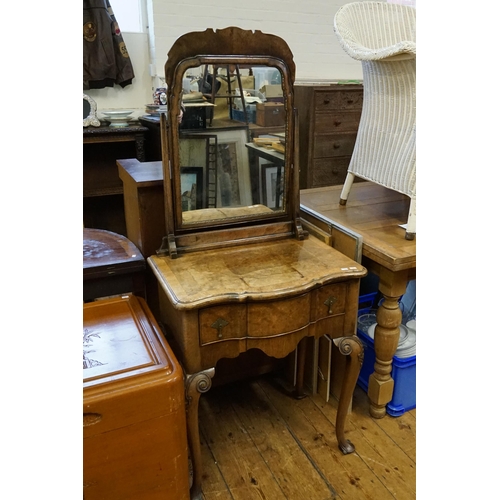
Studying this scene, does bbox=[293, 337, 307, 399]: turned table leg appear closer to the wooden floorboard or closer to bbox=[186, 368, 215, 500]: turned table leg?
the wooden floorboard

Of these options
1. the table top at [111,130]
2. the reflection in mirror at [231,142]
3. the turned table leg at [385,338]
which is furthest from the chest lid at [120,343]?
the table top at [111,130]

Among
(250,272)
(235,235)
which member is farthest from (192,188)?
(250,272)

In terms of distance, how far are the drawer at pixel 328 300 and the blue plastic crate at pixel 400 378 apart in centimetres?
47

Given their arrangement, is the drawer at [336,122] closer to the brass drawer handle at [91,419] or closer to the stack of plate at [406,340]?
the stack of plate at [406,340]

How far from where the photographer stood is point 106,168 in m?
3.26

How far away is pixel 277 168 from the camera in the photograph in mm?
1549

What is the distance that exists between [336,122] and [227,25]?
107 centimetres

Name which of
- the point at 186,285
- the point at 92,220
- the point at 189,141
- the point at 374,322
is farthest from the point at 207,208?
the point at 92,220

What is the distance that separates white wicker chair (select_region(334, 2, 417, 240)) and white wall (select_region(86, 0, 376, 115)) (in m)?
1.50

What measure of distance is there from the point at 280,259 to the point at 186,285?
1.07ft

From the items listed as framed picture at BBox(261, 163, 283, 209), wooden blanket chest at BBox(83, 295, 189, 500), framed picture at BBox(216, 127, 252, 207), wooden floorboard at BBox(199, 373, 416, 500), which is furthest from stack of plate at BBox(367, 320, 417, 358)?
wooden blanket chest at BBox(83, 295, 189, 500)

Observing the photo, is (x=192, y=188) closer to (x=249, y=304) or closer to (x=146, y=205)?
(x=146, y=205)

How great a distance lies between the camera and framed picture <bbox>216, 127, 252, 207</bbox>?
1464 millimetres
